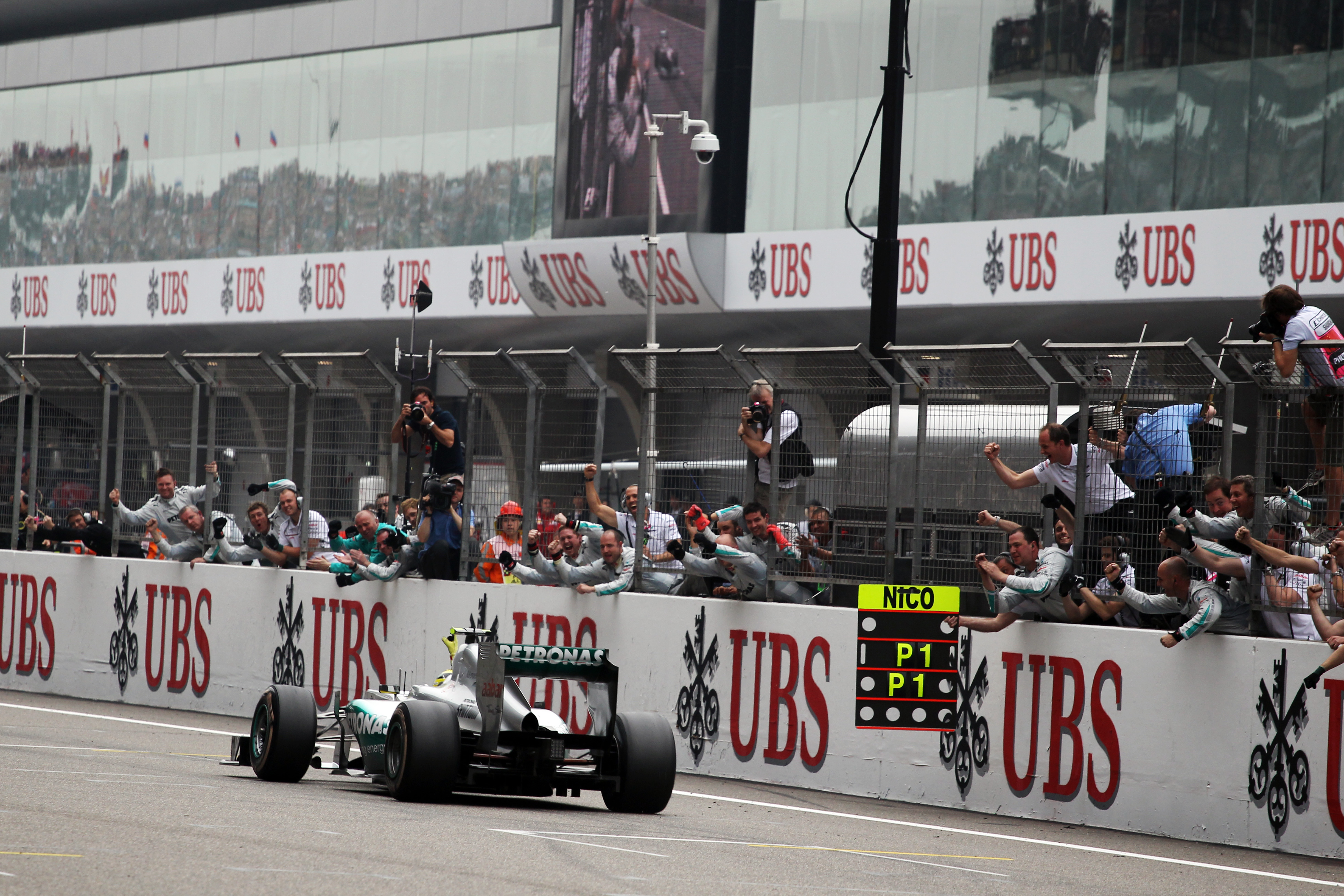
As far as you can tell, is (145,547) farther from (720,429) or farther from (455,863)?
(455,863)

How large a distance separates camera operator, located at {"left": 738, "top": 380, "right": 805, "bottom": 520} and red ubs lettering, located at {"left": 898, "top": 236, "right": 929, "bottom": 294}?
16.7 metres

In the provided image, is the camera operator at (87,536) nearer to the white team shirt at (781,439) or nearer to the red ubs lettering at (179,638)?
the red ubs lettering at (179,638)

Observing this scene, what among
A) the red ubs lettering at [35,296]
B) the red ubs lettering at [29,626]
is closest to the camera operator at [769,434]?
the red ubs lettering at [29,626]

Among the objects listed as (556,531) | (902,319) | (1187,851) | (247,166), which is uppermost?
(247,166)

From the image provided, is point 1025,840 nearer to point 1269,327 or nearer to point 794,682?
point 794,682

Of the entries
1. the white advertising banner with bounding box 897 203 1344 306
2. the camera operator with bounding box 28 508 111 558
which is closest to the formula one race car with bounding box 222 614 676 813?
the camera operator with bounding box 28 508 111 558

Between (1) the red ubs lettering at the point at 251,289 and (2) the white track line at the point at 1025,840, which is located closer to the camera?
(2) the white track line at the point at 1025,840

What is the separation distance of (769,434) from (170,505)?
22.3 feet

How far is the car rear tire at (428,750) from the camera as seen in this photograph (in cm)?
1023

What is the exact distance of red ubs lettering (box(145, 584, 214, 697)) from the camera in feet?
56.9

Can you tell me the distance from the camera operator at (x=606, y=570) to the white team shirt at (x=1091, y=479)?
3.50m

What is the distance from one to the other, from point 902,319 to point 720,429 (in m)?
17.4

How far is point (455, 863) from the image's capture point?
7.99 metres

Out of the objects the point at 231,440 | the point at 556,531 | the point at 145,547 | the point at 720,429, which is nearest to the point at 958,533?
the point at 720,429
